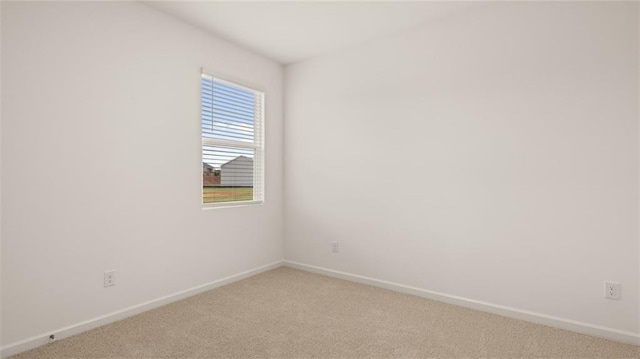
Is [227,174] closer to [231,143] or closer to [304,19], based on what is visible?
[231,143]

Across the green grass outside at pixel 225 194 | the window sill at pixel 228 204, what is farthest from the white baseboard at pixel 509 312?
the green grass outside at pixel 225 194

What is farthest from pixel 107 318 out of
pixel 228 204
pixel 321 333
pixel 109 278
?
pixel 321 333

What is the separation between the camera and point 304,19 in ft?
9.74

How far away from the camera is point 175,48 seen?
2.98 meters

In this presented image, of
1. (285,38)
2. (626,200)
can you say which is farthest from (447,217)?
(285,38)

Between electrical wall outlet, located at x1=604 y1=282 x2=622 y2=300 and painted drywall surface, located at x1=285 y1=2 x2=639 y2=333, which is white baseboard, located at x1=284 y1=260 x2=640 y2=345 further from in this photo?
electrical wall outlet, located at x1=604 y1=282 x2=622 y2=300

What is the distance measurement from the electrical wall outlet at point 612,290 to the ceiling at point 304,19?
230cm

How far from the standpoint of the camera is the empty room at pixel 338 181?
2203 mm

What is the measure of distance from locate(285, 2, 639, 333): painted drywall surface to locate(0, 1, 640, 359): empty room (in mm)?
15

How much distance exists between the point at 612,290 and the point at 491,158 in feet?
3.89

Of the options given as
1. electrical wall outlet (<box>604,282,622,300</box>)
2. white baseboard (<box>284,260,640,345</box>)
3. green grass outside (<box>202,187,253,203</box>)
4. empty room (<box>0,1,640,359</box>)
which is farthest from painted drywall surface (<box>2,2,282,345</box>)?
electrical wall outlet (<box>604,282,622,300</box>)

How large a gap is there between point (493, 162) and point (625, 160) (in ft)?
2.60

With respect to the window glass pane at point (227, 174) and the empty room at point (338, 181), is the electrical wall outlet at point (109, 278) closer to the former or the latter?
the empty room at point (338, 181)

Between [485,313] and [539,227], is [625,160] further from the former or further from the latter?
[485,313]
